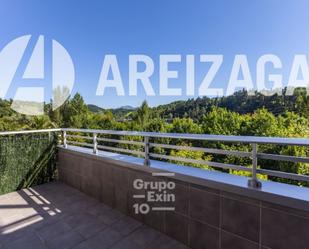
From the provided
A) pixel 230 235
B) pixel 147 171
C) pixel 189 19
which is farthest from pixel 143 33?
pixel 230 235

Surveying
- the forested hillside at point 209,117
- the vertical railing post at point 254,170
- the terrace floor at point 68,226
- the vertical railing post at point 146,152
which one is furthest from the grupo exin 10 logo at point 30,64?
the forested hillside at point 209,117

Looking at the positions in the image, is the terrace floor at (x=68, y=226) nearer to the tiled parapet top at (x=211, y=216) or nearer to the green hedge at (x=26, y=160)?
the tiled parapet top at (x=211, y=216)

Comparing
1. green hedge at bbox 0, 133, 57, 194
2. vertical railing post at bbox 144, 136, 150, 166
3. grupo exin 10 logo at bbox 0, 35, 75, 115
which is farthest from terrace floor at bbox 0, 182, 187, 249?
grupo exin 10 logo at bbox 0, 35, 75, 115

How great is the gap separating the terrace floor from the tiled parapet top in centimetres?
17

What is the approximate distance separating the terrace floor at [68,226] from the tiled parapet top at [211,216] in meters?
0.17

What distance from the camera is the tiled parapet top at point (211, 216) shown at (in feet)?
5.15

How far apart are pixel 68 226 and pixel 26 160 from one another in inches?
82.3

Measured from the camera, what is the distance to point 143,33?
14352 mm

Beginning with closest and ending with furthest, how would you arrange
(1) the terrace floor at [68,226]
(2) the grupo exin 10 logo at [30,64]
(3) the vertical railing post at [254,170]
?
(3) the vertical railing post at [254,170] → (1) the terrace floor at [68,226] → (2) the grupo exin 10 logo at [30,64]

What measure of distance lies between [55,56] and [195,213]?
961 cm

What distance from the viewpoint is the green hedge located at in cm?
391

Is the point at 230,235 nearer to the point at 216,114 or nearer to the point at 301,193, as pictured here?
the point at 301,193

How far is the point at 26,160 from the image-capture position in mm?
4184

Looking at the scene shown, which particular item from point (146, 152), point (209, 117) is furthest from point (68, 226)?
point (209, 117)
